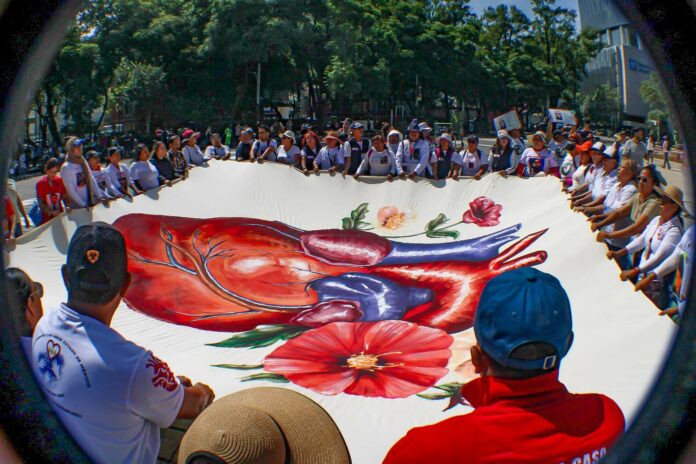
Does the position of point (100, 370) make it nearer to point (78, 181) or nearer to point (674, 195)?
point (674, 195)

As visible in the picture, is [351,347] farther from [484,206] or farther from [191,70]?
[191,70]

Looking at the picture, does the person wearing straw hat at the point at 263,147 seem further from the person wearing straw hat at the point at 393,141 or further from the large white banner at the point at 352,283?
the person wearing straw hat at the point at 393,141

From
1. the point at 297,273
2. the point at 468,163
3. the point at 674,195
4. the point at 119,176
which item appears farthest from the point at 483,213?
the point at 119,176

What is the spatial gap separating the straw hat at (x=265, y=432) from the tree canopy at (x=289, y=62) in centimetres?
1184

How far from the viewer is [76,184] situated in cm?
684

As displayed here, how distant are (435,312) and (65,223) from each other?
13.1 feet

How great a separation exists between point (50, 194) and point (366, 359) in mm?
4417

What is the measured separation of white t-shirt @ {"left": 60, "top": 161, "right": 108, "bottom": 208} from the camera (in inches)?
266

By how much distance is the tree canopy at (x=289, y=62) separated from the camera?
18266 millimetres

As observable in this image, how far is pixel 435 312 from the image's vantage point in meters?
5.39

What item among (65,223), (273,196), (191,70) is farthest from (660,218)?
(191,70)

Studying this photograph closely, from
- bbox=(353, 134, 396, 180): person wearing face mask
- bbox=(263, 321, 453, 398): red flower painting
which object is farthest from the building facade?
bbox=(353, 134, 396, 180): person wearing face mask

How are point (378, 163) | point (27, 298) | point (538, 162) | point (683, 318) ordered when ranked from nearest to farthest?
point (683, 318) < point (27, 298) < point (378, 163) < point (538, 162)

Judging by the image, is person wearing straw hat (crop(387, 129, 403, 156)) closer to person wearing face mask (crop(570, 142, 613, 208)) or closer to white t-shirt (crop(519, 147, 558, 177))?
white t-shirt (crop(519, 147, 558, 177))
